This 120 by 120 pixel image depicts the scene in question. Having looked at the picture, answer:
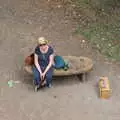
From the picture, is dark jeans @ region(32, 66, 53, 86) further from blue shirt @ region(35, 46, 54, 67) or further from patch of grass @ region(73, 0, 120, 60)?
patch of grass @ region(73, 0, 120, 60)

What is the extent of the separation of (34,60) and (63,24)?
9.80 ft

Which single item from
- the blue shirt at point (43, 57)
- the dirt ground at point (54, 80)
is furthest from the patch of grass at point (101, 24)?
the blue shirt at point (43, 57)

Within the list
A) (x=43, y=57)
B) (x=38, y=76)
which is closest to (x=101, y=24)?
(x=43, y=57)

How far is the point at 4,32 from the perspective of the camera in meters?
10.7

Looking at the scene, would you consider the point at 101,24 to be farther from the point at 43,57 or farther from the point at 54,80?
the point at 43,57

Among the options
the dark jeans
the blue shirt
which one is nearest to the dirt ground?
the dark jeans

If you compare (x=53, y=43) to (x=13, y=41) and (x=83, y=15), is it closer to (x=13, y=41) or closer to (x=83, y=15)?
(x=13, y=41)

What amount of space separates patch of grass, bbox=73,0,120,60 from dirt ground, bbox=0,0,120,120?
28 cm

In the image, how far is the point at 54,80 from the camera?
886 cm

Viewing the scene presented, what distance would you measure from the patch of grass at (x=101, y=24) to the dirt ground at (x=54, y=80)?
276mm

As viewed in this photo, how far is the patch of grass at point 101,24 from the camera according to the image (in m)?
10.3

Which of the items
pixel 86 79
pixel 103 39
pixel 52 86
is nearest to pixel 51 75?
pixel 52 86

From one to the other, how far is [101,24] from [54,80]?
10.1ft

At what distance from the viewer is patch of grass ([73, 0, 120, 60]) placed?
1031 centimetres
